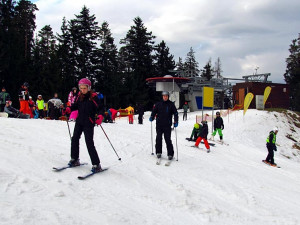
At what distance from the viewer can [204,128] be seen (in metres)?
12.5

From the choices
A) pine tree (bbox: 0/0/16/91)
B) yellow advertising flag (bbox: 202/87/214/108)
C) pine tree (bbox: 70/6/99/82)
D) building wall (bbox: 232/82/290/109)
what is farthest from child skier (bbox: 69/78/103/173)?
pine tree (bbox: 70/6/99/82)

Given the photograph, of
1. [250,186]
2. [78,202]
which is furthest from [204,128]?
[78,202]

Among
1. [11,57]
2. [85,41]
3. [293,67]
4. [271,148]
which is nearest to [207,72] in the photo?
[293,67]

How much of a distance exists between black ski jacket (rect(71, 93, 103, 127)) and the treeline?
27.2 meters

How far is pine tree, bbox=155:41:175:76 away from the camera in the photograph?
52.5 metres

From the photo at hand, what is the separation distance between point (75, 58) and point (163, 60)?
17338 mm

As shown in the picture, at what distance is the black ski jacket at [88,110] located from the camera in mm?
5742

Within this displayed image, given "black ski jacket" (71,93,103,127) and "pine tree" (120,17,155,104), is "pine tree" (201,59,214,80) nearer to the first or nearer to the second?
"pine tree" (120,17,155,104)

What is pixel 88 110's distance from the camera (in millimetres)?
5750

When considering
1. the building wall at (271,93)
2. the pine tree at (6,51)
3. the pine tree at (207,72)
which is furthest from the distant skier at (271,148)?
the pine tree at (207,72)

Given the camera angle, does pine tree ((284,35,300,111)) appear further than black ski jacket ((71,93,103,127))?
Yes

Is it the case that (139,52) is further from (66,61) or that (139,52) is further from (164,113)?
(164,113)

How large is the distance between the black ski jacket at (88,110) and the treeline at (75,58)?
27215mm

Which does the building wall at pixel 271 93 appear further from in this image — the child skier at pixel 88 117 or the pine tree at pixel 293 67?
the child skier at pixel 88 117
